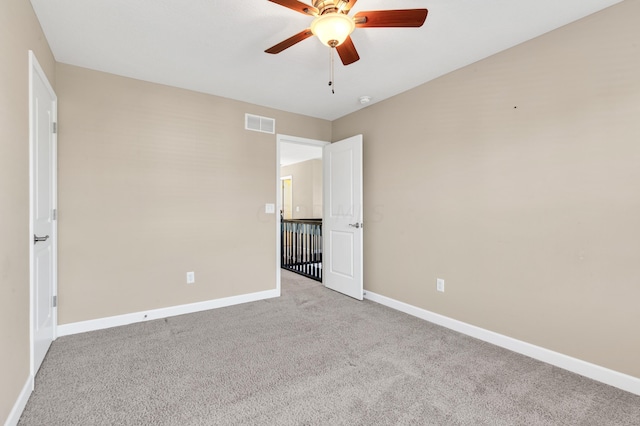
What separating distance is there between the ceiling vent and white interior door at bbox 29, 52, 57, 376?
5.85ft

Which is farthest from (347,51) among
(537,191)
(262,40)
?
(537,191)

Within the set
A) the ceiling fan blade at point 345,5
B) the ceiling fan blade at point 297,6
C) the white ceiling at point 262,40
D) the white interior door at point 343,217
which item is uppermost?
A: the white ceiling at point 262,40

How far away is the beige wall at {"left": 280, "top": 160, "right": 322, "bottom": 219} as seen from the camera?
25.1 ft

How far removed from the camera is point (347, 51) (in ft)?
6.41

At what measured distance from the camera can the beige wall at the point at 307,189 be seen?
25.1 feet

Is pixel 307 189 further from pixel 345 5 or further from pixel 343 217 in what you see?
pixel 345 5

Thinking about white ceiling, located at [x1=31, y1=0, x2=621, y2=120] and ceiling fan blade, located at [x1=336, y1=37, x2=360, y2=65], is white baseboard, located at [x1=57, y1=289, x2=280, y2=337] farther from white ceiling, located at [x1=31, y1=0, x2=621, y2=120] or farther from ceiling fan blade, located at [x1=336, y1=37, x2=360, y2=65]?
ceiling fan blade, located at [x1=336, y1=37, x2=360, y2=65]

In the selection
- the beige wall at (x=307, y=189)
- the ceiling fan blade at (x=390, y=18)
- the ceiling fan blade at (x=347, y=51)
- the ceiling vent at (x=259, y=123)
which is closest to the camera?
the ceiling fan blade at (x=390, y=18)

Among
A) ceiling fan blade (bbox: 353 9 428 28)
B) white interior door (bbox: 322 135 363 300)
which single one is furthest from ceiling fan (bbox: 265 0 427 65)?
white interior door (bbox: 322 135 363 300)

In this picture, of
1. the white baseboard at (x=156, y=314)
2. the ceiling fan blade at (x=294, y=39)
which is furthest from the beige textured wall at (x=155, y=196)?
the ceiling fan blade at (x=294, y=39)

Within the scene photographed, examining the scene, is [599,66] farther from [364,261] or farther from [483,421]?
[364,261]

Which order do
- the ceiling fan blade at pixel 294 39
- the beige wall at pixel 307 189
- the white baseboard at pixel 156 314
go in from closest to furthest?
the ceiling fan blade at pixel 294 39 < the white baseboard at pixel 156 314 < the beige wall at pixel 307 189
